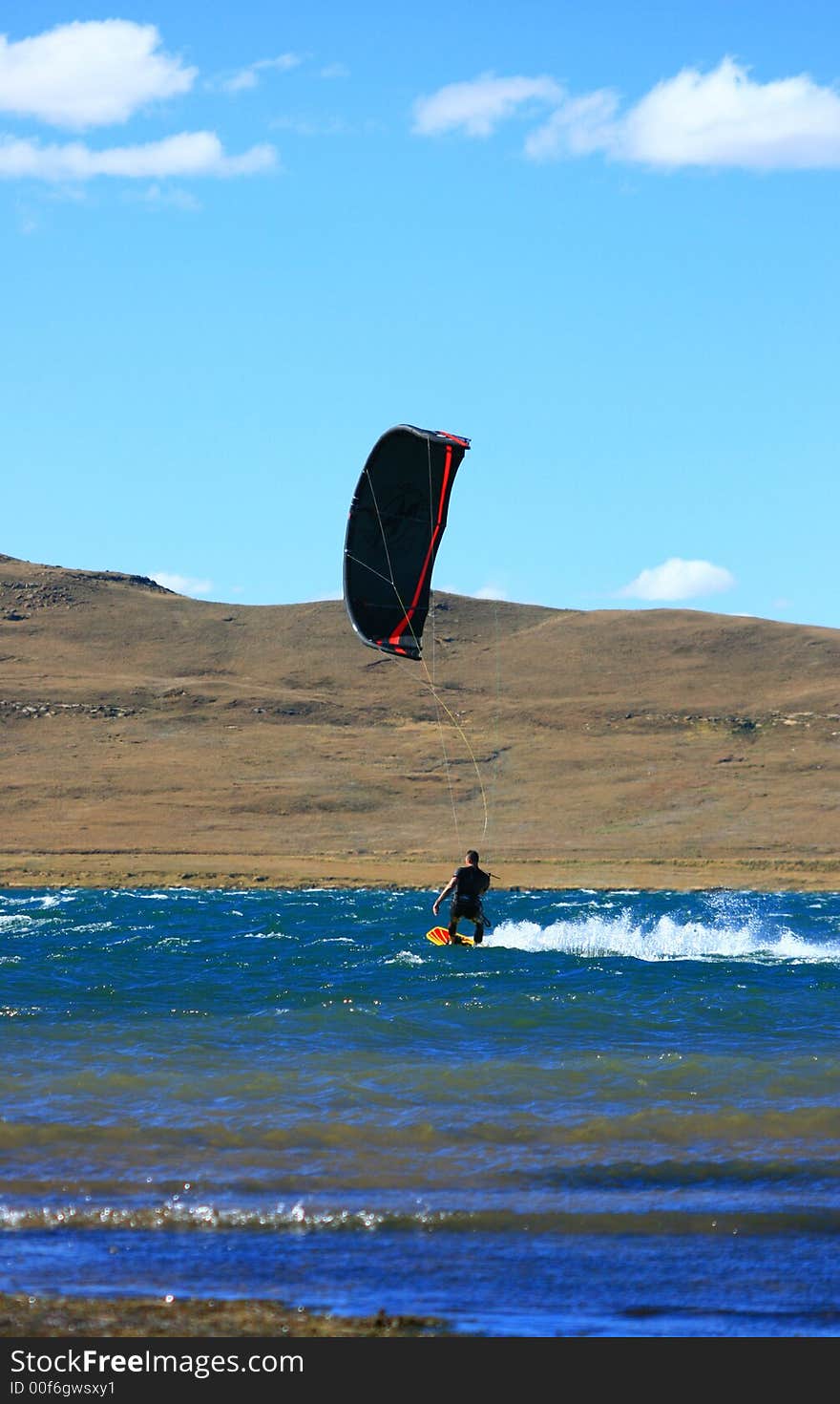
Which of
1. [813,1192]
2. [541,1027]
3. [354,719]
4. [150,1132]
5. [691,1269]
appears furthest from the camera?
[354,719]

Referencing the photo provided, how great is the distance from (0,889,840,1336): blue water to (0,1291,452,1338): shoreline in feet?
0.86

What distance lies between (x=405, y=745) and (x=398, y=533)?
79242mm

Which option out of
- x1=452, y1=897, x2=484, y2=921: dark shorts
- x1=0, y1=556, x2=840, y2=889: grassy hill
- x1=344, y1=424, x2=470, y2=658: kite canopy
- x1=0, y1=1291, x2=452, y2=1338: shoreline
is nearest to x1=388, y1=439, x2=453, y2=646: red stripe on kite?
x1=344, y1=424, x2=470, y2=658: kite canopy

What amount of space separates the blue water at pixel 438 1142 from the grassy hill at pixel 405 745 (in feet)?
145

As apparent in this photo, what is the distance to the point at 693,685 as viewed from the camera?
109750 mm

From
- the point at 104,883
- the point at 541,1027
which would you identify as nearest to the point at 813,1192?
the point at 541,1027

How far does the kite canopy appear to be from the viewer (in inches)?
752

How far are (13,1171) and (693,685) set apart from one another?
100463 millimetres

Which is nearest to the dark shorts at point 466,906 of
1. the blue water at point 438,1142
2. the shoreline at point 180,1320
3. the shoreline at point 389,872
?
the blue water at point 438,1142

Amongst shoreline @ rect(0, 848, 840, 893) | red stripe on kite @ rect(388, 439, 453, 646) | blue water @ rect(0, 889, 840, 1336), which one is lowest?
shoreline @ rect(0, 848, 840, 893)

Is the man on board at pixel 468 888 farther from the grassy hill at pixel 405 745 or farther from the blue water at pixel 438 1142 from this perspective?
the grassy hill at pixel 405 745

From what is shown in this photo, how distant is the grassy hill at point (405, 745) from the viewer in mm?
78125

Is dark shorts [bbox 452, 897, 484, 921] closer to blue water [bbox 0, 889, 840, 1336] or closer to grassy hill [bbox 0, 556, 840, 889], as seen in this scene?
blue water [bbox 0, 889, 840, 1336]
